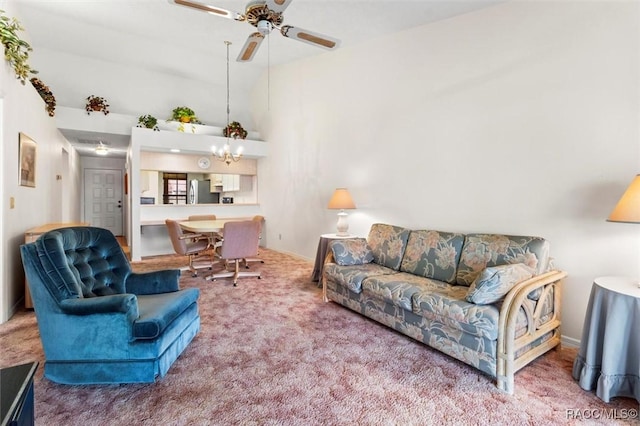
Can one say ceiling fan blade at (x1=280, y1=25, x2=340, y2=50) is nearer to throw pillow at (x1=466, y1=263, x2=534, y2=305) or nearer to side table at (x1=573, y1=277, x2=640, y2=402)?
throw pillow at (x1=466, y1=263, x2=534, y2=305)

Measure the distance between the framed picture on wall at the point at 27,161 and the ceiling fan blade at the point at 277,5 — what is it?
2.98 metres

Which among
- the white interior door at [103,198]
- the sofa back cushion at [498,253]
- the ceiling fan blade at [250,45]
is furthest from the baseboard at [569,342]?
the white interior door at [103,198]

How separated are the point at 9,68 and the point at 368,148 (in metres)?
3.89

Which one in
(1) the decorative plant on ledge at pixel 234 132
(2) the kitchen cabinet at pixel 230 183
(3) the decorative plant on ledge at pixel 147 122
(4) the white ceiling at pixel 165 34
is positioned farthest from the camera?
(2) the kitchen cabinet at pixel 230 183

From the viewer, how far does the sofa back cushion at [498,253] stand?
8.06 feet

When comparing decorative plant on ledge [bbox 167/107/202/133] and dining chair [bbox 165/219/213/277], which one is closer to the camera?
dining chair [bbox 165/219/213/277]

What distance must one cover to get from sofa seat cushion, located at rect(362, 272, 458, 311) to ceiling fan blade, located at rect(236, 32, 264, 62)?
2359 mm

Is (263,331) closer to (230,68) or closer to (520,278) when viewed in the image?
(520,278)

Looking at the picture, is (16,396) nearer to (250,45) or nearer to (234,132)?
(250,45)

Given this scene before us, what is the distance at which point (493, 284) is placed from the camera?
2084 mm

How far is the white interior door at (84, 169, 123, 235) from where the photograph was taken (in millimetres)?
8156

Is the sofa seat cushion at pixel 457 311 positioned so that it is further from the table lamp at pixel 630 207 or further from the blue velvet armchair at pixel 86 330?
the blue velvet armchair at pixel 86 330

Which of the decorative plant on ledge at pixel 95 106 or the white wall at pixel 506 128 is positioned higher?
the decorative plant on ledge at pixel 95 106

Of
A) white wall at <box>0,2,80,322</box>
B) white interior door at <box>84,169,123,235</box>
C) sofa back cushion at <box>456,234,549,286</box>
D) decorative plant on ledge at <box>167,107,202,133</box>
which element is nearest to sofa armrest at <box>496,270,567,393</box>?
sofa back cushion at <box>456,234,549,286</box>
